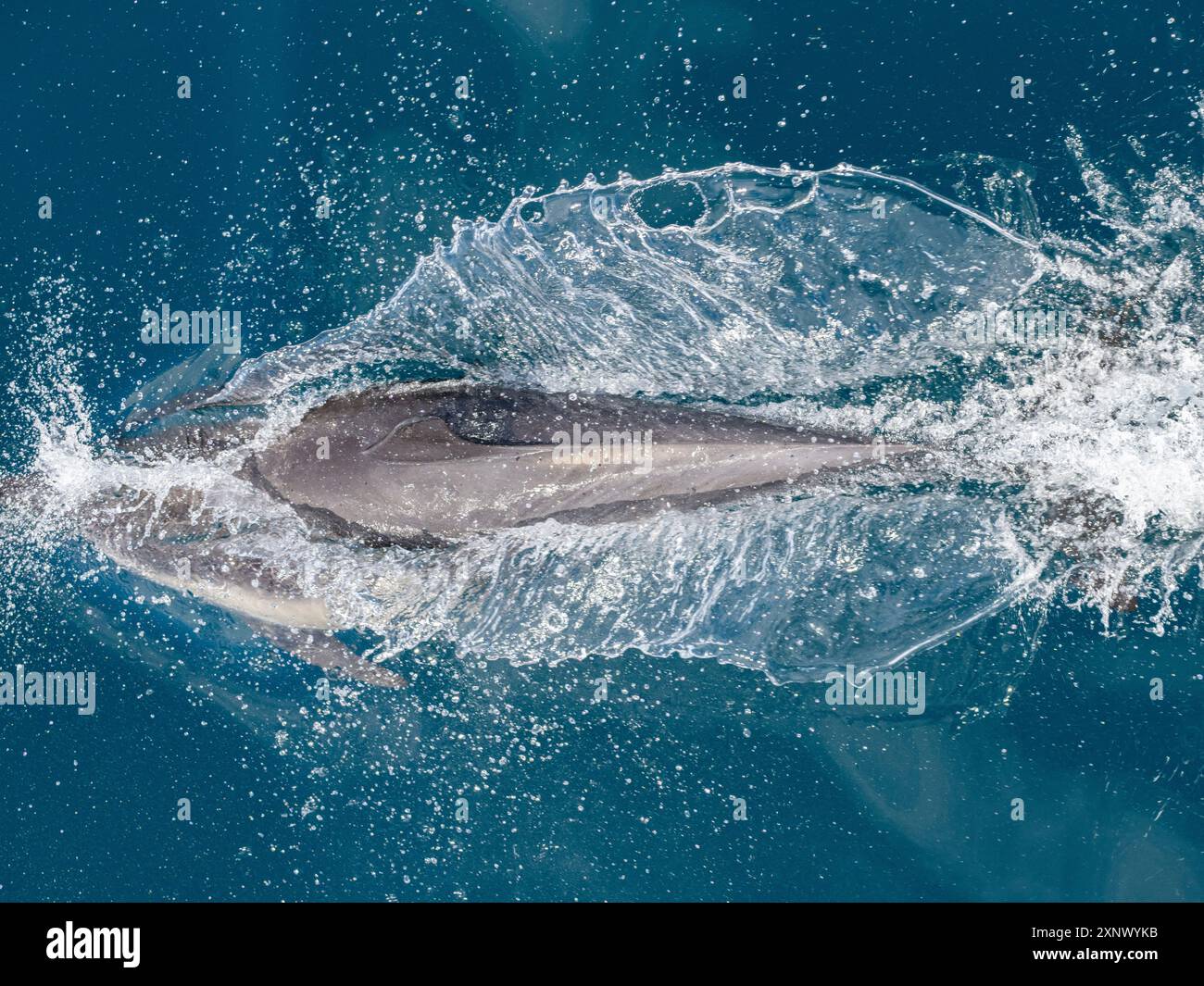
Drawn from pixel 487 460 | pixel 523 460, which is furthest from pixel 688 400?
pixel 487 460

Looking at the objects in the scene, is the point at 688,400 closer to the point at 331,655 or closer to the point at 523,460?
the point at 523,460

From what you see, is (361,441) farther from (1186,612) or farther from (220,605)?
(1186,612)

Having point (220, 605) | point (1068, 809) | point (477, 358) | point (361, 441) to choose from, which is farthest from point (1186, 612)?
point (220, 605)

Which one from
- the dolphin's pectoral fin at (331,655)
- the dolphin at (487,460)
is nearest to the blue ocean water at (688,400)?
the dolphin's pectoral fin at (331,655)

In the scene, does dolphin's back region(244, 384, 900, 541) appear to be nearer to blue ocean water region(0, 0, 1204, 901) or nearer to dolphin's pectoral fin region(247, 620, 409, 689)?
blue ocean water region(0, 0, 1204, 901)

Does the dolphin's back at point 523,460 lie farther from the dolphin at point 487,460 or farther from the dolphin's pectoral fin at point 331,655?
the dolphin's pectoral fin at point 331,655

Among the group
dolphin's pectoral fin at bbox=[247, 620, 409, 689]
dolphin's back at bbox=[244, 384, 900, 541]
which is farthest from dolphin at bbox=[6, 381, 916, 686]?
dolphin's pectoral fin at bbox=[247, 620, 409, 689]
